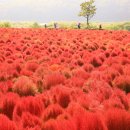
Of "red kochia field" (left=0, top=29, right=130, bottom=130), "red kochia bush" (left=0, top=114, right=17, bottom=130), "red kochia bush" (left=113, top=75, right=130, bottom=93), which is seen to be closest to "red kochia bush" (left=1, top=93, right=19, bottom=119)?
"red kochia field" (left=0, top=29, right=130, bottom=130)

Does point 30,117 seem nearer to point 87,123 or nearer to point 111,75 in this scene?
point 87,123

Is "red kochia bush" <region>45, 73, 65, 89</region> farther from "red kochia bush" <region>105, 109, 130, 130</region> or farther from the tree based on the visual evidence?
the tree

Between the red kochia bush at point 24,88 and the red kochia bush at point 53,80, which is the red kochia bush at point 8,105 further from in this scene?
the red kochia bush at point 53,80

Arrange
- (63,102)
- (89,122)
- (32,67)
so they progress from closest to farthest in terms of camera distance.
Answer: (89,122) < (63,102) < (32,67)

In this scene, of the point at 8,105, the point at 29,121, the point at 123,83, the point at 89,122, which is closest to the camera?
the point at 89,122

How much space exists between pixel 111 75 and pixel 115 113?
8.21 ft

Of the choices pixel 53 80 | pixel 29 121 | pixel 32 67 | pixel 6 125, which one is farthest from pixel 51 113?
pixel 32 67

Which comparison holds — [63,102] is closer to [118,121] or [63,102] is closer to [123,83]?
[118,121]

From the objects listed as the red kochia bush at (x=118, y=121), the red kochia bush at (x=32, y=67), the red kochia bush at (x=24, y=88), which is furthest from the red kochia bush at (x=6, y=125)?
the red kochia bush at (x=32, y=67)

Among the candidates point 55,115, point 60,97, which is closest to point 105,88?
point 60,97

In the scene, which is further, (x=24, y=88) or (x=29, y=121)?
(x=24, y=88)

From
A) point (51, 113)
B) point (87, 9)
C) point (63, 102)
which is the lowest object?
point (87, 9)

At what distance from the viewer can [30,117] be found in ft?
8.71

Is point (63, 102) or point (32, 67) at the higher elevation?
point (63, 102)
